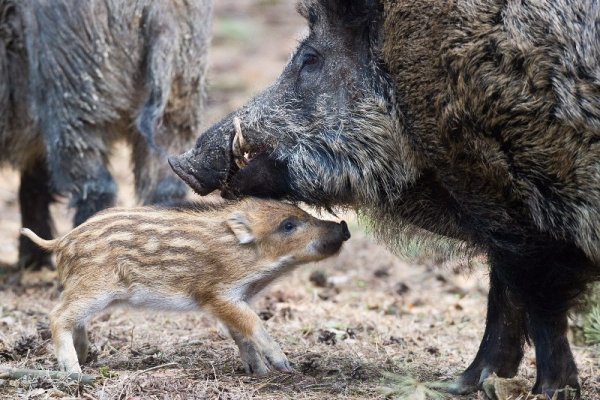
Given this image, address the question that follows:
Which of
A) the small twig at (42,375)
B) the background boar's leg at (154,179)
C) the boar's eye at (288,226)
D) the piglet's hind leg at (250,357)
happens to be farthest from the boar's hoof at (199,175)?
the background boar's leg at (154,179)

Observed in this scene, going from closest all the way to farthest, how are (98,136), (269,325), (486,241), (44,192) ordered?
(486,241) → (269,325) → (98,136) → (44,192)

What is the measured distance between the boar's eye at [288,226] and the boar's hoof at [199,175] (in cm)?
38

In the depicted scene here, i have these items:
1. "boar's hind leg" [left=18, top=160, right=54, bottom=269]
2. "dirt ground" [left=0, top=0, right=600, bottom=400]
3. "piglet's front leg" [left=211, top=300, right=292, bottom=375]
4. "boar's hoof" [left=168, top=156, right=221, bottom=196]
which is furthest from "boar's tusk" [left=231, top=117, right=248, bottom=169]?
"boar's hind leg" [left=18, top=160, right=54, bottom=269]

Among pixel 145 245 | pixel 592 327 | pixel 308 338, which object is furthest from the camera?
pixel 592 327

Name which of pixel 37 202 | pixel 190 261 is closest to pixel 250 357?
pixel 190 261

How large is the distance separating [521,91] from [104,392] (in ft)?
6.71

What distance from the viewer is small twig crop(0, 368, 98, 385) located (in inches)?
175

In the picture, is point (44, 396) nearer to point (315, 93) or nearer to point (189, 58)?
point (315, 93)

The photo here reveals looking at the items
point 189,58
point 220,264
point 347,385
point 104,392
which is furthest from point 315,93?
point 189,58

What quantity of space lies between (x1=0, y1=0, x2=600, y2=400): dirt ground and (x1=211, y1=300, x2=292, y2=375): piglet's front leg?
113mm

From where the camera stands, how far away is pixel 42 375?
448 centimetres

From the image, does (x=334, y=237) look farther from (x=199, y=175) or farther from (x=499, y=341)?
(x=499, y=341)

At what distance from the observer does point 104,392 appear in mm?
4312

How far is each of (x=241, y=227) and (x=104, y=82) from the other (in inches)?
93.4
